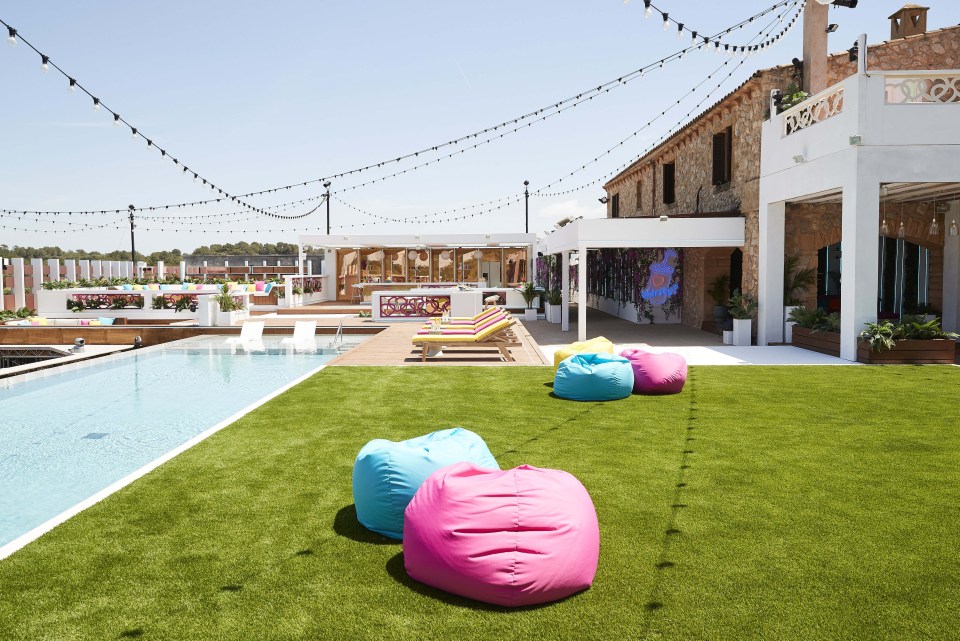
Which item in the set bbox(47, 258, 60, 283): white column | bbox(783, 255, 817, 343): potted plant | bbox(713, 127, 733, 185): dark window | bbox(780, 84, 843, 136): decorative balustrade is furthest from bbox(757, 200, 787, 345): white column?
bbox(47, 258, 60, 283): white column

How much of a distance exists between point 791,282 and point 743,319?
1.26m

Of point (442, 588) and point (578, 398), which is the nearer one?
point (442, 588)

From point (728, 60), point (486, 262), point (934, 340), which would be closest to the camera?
point (934, 340)

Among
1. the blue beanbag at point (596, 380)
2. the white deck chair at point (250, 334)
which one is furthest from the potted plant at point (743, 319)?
the white deck chair at point (250, 334)

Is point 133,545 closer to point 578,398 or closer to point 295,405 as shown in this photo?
point 295,405

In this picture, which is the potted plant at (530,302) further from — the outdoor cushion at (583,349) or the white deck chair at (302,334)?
the outdoor cushion at (583,349)

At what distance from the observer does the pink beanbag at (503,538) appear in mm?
3307

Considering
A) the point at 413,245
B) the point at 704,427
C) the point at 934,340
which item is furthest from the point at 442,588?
the point at 413,245

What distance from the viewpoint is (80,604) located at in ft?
10.9

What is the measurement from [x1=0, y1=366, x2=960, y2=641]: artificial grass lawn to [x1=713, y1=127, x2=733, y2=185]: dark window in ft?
32.6

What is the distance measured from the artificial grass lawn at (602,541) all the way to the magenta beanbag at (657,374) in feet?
3.68

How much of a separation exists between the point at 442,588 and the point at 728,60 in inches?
509

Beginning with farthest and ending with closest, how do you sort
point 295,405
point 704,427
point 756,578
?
point 295,405
point 704,427
point 756,578

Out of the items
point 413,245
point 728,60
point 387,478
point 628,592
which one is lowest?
point 628,592
